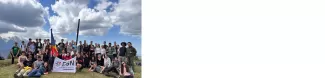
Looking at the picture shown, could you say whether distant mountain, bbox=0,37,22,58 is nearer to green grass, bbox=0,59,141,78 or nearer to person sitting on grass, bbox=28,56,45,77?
green grass, bbox=0,59,141,78

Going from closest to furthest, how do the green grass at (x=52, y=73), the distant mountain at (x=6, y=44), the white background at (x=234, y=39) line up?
the white background at (x=234, y=39)
the distant mountain at (x=6, y=44)
the green grass at (x=52, y=73)

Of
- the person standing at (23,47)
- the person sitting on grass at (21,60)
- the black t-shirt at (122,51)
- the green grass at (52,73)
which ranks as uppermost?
the person standing at (23,47)

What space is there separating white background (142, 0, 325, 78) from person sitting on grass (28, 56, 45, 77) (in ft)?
5.23

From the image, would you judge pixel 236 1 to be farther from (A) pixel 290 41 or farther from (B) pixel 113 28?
(B) pixel 113 28

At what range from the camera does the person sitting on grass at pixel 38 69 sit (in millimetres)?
4957

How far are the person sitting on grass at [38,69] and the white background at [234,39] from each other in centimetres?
160

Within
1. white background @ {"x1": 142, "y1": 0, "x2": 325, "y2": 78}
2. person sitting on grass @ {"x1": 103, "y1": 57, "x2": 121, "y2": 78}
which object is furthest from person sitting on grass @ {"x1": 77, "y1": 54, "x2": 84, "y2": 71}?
white background @ {"x1": 142, "y1": 0, "x2": 325, "y2": 78}

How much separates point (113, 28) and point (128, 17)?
1.01 ft

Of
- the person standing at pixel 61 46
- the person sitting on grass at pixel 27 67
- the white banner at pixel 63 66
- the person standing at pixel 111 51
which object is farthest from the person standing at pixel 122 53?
the person sitting on grass at pixel 27 67

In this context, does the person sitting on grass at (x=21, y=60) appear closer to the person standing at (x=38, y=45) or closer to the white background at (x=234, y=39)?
the person standing at (x=38, y=45)

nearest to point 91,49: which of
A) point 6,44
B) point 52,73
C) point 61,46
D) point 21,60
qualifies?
point 61,46

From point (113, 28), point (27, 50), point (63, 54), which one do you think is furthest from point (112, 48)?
point (27, 50)

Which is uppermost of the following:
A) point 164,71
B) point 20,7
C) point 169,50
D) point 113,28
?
point 20,7

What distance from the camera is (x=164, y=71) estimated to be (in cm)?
464
